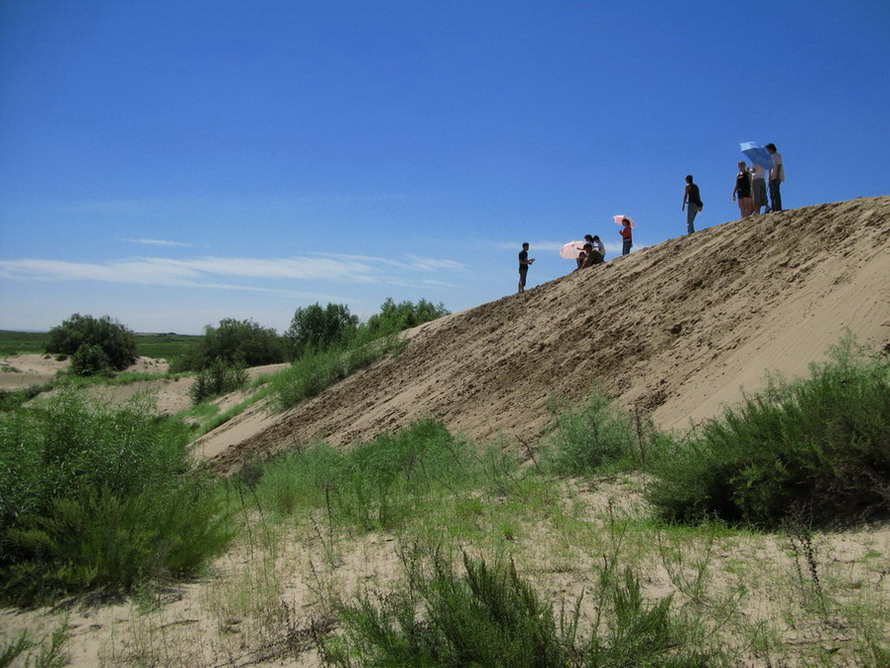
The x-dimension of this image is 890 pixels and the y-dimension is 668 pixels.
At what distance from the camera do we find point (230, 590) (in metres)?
5.86

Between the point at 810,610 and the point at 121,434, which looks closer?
the point at 810,610

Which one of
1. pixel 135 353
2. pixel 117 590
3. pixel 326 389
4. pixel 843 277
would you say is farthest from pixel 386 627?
pixel 135 353

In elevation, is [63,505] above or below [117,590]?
above

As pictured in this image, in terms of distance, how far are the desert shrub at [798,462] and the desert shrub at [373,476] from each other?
286 cm

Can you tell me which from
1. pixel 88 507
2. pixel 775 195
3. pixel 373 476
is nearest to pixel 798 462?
pixel 88 507

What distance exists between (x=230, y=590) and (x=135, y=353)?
6059 cm

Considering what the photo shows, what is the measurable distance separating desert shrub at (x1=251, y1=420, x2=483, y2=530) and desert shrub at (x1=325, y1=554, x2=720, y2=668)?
3.21 metres

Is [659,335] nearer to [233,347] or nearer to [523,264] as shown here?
[523,264]

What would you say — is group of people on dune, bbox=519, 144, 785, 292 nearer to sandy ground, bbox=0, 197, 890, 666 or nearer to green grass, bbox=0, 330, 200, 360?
sandy ground, bbox=0, 197, 890, 666

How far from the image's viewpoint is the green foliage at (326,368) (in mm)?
23250

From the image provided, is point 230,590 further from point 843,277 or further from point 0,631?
point 843,277

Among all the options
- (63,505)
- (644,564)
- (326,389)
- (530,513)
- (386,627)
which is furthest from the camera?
(326,389)

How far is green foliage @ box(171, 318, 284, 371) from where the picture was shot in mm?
47812

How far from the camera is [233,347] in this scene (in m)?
48.2
